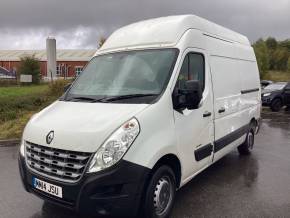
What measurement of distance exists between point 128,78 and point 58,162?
4.82ft

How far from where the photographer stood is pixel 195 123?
469 cm

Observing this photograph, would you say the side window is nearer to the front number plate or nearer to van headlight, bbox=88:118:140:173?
van headlight, bbox=88:118:140:173

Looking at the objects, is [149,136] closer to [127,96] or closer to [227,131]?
[127,96]

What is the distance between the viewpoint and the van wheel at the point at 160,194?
12.6ft

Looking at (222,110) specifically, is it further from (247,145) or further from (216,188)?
(247,145)

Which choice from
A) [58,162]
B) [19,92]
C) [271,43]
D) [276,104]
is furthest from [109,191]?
[271,43]

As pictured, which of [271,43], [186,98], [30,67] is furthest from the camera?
[271,43]

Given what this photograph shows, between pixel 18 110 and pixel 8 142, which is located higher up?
pixel 18 110

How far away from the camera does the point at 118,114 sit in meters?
3.82

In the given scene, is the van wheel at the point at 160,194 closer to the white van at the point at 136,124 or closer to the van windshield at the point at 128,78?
the white van at the point at 136,124

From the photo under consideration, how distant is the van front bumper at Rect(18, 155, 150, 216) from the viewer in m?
3.50

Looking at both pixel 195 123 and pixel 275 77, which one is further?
pixel 275 77

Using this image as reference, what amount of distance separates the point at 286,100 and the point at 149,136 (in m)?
14.9

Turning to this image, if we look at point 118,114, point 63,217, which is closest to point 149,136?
point 118,114
